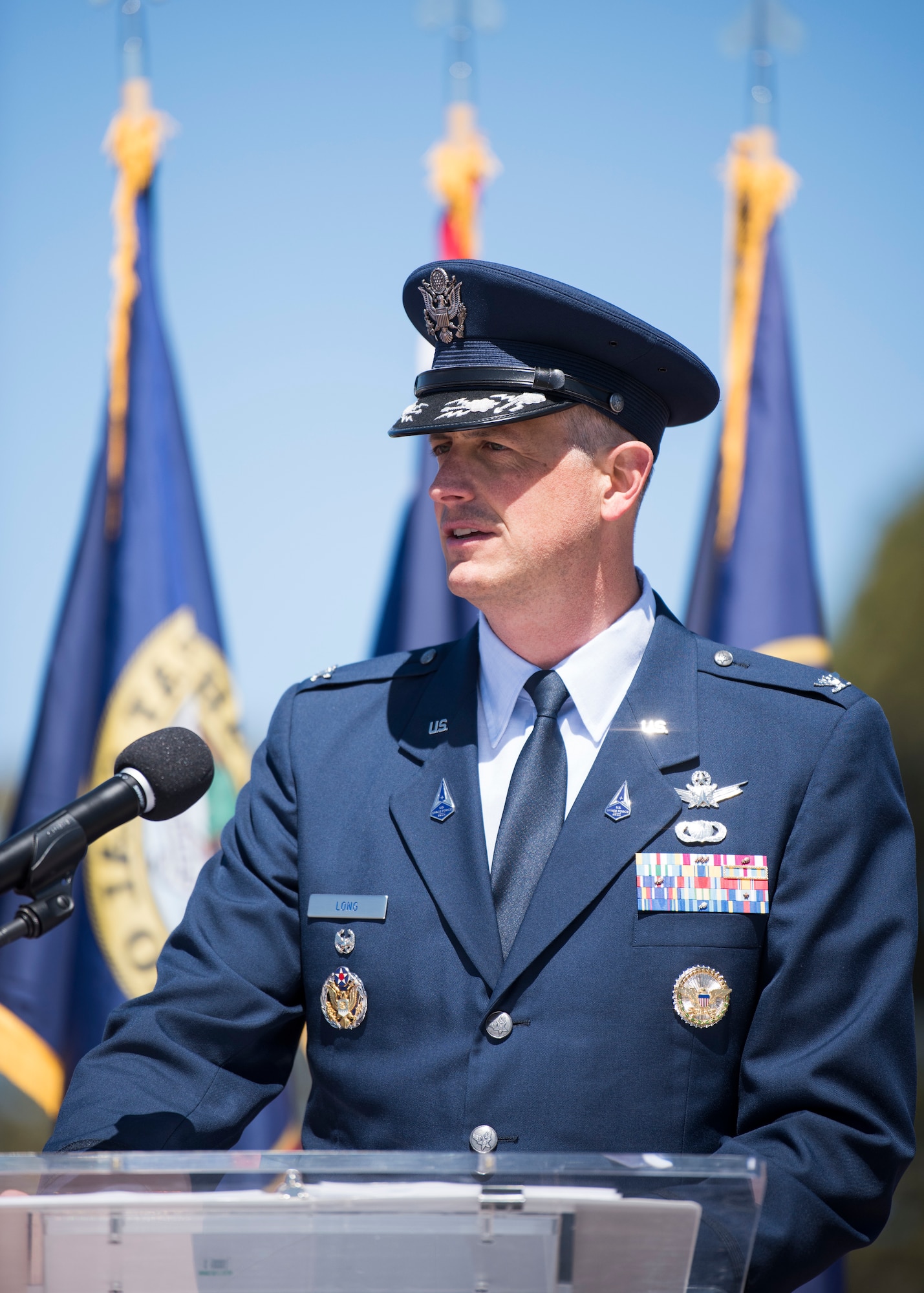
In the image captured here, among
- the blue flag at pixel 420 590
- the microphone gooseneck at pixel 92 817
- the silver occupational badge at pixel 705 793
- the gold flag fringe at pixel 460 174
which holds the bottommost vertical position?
the silver occupational badge at pixel 705 793

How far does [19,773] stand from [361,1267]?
246 centimetres

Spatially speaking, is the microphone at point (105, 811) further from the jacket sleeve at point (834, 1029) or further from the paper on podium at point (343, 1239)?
the jacket sleeve at point (834, 1029)

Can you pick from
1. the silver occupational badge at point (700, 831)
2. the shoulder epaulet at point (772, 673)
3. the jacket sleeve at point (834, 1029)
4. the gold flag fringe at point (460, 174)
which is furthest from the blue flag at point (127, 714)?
the jacket sleeve at point (834, 1029)

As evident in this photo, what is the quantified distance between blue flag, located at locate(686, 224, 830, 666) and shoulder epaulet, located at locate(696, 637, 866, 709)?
97cm

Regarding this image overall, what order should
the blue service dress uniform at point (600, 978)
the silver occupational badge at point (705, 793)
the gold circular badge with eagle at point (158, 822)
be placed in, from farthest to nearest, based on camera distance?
the gold circular badge with eagle at point (158, 822), the silver occupational badge at point (705, 793), the blue service dress uniform at point (600, 978)

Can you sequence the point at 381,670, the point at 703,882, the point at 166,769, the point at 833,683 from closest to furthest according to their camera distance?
the point at 166,769 < the point at 703,882 < the point at 833,683 < the point at 381,670

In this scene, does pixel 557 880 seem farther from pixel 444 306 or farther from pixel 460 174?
pixel 460 174

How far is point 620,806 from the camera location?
197 cm

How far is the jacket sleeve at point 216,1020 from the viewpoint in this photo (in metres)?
1.83

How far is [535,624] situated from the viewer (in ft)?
7.16

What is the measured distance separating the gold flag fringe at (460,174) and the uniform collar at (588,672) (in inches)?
58.5

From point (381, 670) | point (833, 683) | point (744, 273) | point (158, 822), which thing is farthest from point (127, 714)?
point (744, 273)

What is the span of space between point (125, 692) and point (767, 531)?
173cm

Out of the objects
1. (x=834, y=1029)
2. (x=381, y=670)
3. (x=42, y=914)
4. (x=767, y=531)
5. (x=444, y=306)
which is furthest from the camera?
(x=767, y=531)
